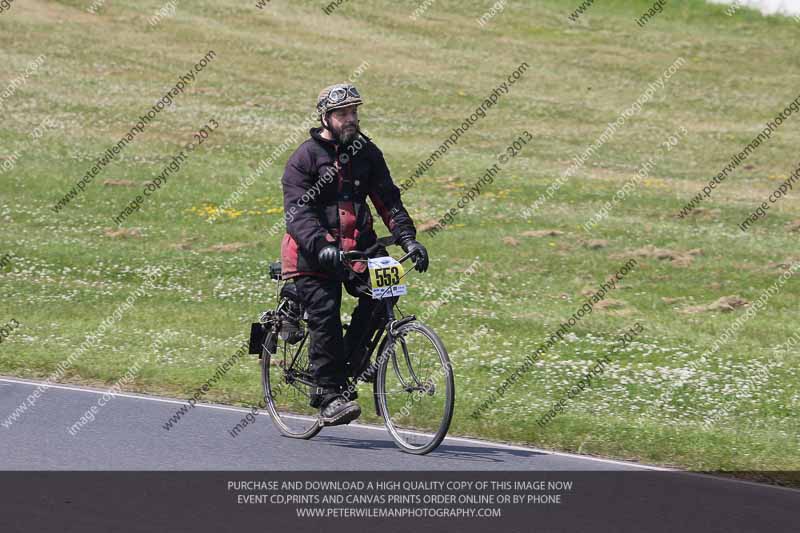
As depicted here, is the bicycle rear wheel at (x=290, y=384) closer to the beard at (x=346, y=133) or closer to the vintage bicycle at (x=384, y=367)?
the vintage bicycle at (x=384, y=367)

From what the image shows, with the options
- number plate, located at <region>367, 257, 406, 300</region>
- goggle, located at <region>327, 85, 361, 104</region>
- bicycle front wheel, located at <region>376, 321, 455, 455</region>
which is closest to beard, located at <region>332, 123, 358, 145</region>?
goggle, located at <region>327, 85, 361, 104</region>

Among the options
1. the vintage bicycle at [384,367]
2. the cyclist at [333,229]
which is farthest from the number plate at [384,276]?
the cyclist at [333,229]

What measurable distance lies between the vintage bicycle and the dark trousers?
5cm

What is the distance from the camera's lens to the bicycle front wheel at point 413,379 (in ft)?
27.5

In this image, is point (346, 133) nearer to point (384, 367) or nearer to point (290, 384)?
point (384, 367)

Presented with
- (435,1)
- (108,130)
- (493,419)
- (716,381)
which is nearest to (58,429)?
(493,419)

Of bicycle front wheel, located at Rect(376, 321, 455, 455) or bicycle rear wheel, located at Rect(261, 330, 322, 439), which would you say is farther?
bicycle rear wheel, located at Rect(261, 330, 322, 439)

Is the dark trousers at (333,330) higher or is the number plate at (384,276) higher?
the number plate at (384,276)

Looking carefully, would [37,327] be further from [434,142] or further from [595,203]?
[434,142]

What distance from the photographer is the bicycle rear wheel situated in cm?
962

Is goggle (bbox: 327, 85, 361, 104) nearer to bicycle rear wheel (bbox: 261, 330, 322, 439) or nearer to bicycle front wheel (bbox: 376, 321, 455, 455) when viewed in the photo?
bicycle front wheel (bbox: 376, 321, 455, 455)

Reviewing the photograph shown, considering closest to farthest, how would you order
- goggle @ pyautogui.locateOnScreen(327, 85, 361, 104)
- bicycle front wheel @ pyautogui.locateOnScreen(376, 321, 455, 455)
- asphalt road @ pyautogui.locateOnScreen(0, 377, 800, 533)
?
asphalt road @ pyautogui.locateOnScreen(0, 377, 800, 533) < bicycle front wheel @ pyautogui.locateOnScreen(376, 321, 455, 455) < goggle @ pyautogui.locateOnScreen(327, 85, 361, 104)

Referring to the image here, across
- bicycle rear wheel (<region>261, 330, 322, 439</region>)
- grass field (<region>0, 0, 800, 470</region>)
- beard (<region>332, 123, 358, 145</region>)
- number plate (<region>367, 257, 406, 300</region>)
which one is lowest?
grass field (<region>0, 0, 800, 470</region>)
